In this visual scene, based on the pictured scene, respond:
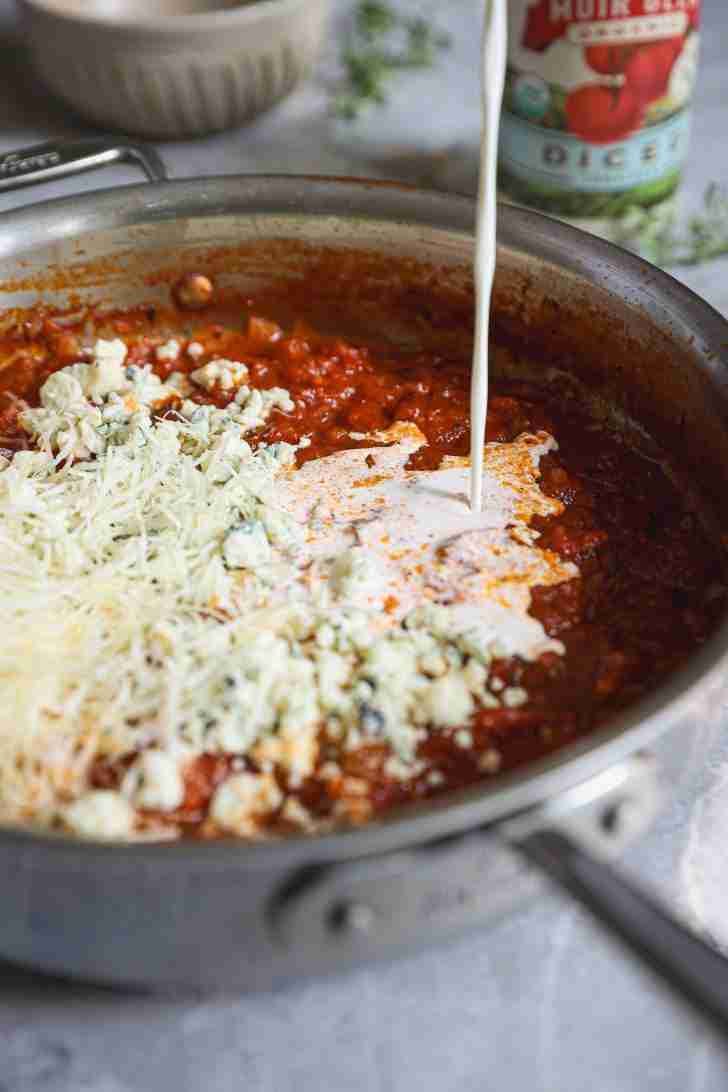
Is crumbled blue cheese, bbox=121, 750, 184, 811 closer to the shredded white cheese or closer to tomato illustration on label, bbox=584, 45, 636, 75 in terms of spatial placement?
the shredded white cheese

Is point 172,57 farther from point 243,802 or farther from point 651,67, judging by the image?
point 243,802

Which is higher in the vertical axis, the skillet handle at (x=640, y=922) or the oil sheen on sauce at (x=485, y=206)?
the oil sheen on sauce at (x=485, y=206)

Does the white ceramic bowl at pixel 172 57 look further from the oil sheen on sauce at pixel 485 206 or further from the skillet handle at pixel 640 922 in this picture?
the skillet handle at pixel 640 922

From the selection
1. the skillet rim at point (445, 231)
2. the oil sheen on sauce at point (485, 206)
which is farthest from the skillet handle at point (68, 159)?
the oil sheen on sauce at point (485, 206)

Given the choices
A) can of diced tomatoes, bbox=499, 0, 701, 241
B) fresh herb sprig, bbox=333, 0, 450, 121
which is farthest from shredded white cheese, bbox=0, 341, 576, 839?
fresh herb sprig, bbox=333, 0, 450, 121

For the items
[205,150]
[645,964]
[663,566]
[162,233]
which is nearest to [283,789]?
[645,964]

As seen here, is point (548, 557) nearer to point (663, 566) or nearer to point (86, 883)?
point (663, 566)
